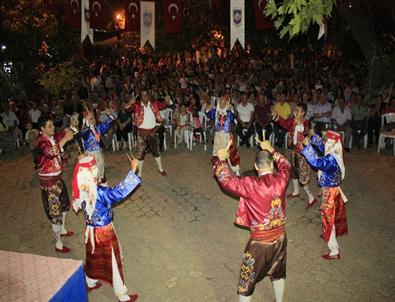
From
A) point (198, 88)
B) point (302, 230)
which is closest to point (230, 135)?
point (302, 230)

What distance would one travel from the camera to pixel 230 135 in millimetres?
8406

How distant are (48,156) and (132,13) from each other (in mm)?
7830

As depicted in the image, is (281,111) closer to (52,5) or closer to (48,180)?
(48,180)

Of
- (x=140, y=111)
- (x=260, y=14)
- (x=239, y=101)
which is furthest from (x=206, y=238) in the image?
(x=260, y=14)

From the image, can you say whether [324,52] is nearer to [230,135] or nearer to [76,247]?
[230,135]

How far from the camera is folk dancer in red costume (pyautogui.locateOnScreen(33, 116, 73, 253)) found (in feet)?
19.2

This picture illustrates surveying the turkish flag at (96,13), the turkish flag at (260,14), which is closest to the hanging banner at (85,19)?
the turkish flag at (96,13)

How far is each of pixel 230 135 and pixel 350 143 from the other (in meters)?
3.82

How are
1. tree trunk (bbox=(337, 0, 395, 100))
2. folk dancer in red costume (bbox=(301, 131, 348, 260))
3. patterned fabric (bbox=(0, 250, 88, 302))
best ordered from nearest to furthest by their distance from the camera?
patterned fabric (bbox=(0, 250, 88, 302)) < folk dancer in red costume (bbox=(301, 131, 348, 260)) < tree trunk (bbox=(337, 0, 395, 100))

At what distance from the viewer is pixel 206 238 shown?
20.7 ft

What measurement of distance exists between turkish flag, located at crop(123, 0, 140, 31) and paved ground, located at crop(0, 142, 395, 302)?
5.32 meters

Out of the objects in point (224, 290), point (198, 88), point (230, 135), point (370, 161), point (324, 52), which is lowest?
point (224, 290)

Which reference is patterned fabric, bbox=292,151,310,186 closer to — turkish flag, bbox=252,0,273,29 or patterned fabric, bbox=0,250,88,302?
patterned fabric, bbox=0,250,88,302

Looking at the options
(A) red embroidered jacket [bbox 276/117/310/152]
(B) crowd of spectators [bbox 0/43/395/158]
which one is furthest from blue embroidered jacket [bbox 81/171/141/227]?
(A) red embroidered jacket [bbox 276/117/310/152]
